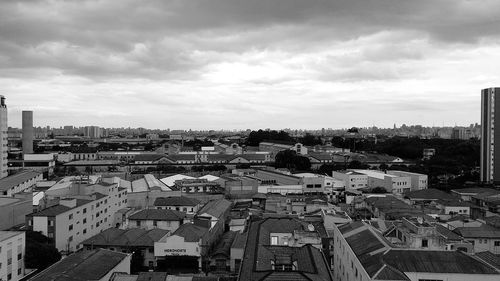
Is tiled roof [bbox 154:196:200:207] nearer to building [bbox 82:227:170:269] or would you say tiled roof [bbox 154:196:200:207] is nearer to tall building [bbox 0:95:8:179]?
building [bbox 82:227:170:269]

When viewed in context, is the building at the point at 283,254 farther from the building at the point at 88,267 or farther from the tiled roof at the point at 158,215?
the tiled roof at the point at 158,215

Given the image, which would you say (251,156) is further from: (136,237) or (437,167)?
(136,237)

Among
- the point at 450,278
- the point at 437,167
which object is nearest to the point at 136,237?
the point at 450,278

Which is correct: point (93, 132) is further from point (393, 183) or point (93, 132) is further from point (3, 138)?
point (393, 183)

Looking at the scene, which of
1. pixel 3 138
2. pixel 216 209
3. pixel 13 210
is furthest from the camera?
pixel 3 138

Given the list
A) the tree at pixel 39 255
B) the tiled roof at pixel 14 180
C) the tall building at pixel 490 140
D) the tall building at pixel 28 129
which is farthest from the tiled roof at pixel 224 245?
the tall building at pixel 28 129

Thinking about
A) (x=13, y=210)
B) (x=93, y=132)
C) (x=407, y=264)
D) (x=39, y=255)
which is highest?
(x=93, y=132)

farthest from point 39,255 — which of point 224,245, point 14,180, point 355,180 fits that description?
point 355,180
